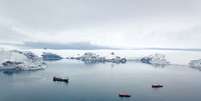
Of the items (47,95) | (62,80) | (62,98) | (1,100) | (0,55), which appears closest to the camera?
(1,100)

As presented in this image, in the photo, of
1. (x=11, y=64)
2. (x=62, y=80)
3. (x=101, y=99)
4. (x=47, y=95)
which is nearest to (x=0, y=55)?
(x=11, y=64)

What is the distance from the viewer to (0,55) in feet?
599

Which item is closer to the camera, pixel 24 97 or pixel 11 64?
pixel 24 97

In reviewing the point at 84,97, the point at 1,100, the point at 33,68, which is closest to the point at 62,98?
the point at 84,97

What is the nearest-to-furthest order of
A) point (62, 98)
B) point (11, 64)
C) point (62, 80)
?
point (62, 98)
point (62, 80)
point (11, 64)

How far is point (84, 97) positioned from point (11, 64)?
9035 cm

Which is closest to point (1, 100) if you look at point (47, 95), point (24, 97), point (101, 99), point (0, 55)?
point (24, 97)

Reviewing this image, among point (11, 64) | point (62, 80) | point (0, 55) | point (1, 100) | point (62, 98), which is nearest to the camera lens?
point (1, 100)

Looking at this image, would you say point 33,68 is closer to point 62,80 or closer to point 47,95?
point 62,80

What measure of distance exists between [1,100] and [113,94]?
2818 cm

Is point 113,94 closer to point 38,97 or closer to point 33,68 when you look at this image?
point 38,97

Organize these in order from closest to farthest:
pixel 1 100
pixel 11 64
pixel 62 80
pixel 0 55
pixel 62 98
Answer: pixel 1 100 < pixel 62 98 < pixel 62 80 < pixel 11 64 < pixel 0 55

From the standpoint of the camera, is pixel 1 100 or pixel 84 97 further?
pixel 84 97

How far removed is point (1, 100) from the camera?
54188mm
